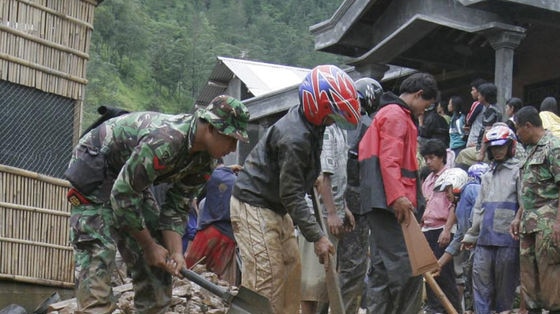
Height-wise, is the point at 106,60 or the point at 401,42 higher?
the point at 106,60

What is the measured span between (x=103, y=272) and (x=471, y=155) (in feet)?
23.7

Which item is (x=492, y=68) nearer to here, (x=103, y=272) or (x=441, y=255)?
(x=441, y=255)

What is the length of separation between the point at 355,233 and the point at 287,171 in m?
2.35

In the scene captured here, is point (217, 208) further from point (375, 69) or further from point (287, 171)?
point (375, 69)

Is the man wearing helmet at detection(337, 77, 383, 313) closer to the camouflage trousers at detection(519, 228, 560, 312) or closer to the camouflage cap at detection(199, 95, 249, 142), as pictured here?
the camouflage trousers at detection(519, 228, 560, 312)

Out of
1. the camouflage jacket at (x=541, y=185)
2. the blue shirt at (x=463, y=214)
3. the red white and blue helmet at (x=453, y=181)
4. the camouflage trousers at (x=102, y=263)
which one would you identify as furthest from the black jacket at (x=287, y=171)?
the red white and blue helmet at (x=453, y=181)

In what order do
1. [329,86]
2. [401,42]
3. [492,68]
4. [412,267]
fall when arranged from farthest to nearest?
[492,68] → [401,42] → [412,267] → [329,86]

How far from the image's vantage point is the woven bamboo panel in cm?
1113

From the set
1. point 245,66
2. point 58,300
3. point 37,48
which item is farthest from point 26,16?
point 245,66

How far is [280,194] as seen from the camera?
675 cm

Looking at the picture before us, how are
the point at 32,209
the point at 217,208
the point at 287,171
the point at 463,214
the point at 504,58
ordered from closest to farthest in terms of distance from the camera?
the point at 287,171 < the point at 463,214 < the point at 217,208 < the point at 32,209 < the point at 504,58

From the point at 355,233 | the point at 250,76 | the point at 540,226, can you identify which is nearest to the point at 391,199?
the point at 355,233

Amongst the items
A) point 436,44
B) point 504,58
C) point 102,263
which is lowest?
point 102,263

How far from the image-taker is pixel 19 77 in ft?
37.1
